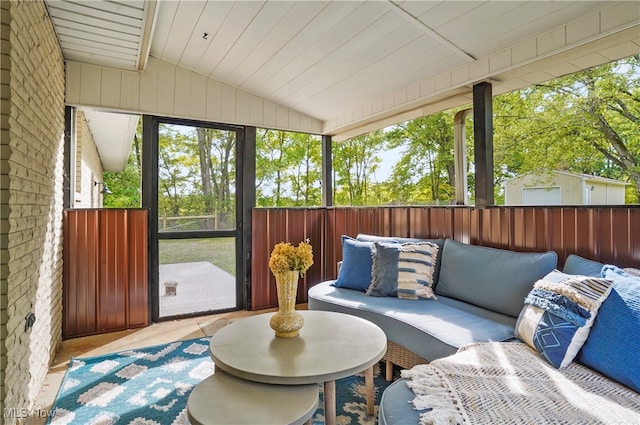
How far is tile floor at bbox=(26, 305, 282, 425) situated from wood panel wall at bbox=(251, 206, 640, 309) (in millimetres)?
804

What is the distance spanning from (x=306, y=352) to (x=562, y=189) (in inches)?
116

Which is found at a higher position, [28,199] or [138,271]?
[28,199]

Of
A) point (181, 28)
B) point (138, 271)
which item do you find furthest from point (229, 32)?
Answer: point (138, 271)

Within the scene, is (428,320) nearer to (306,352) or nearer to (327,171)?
(306,352)

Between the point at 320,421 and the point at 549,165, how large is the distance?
351 centimetres

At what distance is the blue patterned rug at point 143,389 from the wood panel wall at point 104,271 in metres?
0.65

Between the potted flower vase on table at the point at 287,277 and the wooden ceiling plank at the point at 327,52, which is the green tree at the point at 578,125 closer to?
the wooden ceiling plank at the point at 327,52

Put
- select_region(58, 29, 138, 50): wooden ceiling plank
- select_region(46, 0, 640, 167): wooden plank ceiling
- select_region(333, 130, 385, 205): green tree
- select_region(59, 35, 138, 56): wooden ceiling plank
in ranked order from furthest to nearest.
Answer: select_region(333, 130, 385, 205): green tree
select_region(59, 35, 138, 56): wooden ceiling plank
select_region(58, 29, 138, 50): wooden ceiling plank
select_region(46, 0, 640, 167): wooden plank ceiling

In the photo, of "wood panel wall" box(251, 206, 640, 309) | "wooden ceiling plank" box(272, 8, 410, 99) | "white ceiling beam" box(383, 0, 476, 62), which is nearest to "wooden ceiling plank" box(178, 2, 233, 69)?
"wooden ceiling plank" box(272, 8, 410, 99)

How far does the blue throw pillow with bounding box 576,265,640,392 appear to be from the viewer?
130 centimetres

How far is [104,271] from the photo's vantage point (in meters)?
3.27

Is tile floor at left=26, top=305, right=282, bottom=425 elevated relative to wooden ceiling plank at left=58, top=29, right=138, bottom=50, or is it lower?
lower

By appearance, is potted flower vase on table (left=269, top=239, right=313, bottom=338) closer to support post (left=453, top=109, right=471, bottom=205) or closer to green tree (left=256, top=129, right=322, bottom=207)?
support post (left=453, top=109, right=471, bottom=205)

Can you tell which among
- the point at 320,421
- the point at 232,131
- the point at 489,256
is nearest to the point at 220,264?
the point at 232,131
